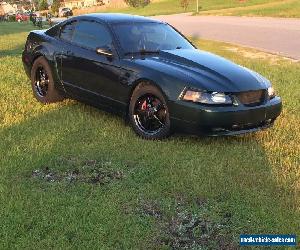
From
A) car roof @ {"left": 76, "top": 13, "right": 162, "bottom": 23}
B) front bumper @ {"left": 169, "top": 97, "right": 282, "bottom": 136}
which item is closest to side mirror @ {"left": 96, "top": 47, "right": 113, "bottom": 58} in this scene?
car roof @ {"left": 76, "top": 13, "right": 162, "bottom": 23}

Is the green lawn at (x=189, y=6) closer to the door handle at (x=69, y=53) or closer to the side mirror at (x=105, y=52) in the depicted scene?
the door handle at (x=69, y=53)

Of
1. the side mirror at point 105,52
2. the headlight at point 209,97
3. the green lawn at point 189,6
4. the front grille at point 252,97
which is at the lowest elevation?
the green lawn at point 189,6

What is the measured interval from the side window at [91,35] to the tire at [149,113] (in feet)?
3.22

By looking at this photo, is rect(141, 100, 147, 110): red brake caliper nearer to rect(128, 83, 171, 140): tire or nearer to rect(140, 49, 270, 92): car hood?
rect(128, 83, 171, 140): tire

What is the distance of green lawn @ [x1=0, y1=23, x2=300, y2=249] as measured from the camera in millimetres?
3561

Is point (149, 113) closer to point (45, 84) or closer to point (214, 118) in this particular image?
point (214, 118)

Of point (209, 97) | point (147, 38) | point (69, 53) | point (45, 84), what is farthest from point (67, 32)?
point (209, 97)

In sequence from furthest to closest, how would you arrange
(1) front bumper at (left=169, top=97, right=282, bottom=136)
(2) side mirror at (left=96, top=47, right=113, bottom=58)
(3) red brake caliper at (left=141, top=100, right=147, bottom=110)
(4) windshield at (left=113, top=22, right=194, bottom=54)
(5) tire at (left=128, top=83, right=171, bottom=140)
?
1. (4) windshield at (left=113, top=22, right=194, bottom=54)
2. (2) side mirror at (left=96, top=47, right=113, bottom=58)
3. (3) red brake caliper at (left=141, top=100, right=147, bottom=110)
4. (5) tire at (left=128, top=83, right=171, bottom=140)
5. (1) front bumper at (left=169, top=97, right=282, bottom=136)

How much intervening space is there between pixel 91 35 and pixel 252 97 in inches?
102

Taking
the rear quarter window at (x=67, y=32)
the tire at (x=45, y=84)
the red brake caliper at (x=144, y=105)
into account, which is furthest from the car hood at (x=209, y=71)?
the tire at (x=45, y=84)

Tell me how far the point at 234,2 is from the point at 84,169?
60.3 meters

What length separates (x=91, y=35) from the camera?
21.8ft

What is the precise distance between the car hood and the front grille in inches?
2.1

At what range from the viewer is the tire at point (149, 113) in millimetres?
5684
